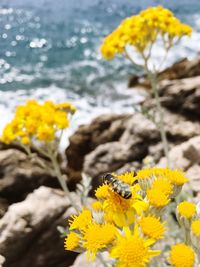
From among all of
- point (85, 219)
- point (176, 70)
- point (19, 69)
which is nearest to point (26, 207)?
point (85, 219)

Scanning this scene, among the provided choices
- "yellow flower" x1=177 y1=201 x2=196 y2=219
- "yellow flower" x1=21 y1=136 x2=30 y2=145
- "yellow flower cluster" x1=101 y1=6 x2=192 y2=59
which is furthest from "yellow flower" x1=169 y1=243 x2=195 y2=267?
"yellow flower cluster" x1=101 y1=6 x2=192 y2=59

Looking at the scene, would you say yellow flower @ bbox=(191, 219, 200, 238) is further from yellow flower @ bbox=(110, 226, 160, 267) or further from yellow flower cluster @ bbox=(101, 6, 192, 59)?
yellow flower cluster @ bbox=(101, 6, 192, 59)

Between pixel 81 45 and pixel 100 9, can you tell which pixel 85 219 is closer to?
pixel 81 45

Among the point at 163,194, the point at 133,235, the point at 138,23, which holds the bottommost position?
the point at 133,235

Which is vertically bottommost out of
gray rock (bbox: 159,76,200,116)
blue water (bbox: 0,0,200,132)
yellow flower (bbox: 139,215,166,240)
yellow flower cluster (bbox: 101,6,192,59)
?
yellow flower (bbox: 139,215,166,240)

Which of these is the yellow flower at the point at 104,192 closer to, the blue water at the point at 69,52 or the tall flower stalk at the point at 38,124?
the tall flower stalk at the point at 38,124
